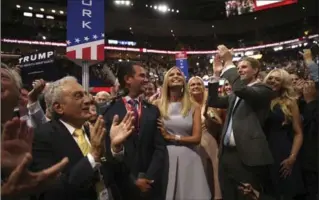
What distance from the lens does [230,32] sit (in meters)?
34.8

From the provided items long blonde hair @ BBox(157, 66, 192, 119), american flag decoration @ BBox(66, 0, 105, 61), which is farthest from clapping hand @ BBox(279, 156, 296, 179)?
american flag decoration @ BBox(66, 0, 105, 61)

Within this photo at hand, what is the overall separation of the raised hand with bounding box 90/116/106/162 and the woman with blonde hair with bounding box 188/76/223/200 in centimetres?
230

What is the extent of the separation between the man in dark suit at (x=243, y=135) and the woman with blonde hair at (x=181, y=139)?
0.28 meters

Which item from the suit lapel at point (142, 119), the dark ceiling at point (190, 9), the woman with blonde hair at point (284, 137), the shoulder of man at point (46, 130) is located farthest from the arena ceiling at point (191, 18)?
the shoulder of man at point (46, 130)

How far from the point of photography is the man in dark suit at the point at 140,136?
3.08m

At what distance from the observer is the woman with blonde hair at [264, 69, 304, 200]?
12.7 ft

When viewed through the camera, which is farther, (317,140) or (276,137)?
(317,140)

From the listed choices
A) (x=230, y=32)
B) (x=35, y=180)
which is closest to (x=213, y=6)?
(x=230, y=32)

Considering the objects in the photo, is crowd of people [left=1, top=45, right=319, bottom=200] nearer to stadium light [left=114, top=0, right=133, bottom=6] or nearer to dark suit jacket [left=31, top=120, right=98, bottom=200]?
dark suit jacket [left=31, top=120, right=98, bottom=200]

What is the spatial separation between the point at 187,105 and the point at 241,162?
0.77m

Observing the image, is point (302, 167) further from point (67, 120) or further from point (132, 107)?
point (67, 120)

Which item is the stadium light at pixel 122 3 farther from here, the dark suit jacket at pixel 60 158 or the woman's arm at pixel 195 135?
the dark suit jacket at pixel 60 158

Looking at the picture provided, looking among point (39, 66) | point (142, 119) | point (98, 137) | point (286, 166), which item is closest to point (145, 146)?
point (142, 119)

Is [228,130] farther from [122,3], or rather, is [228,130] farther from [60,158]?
[122,3]
